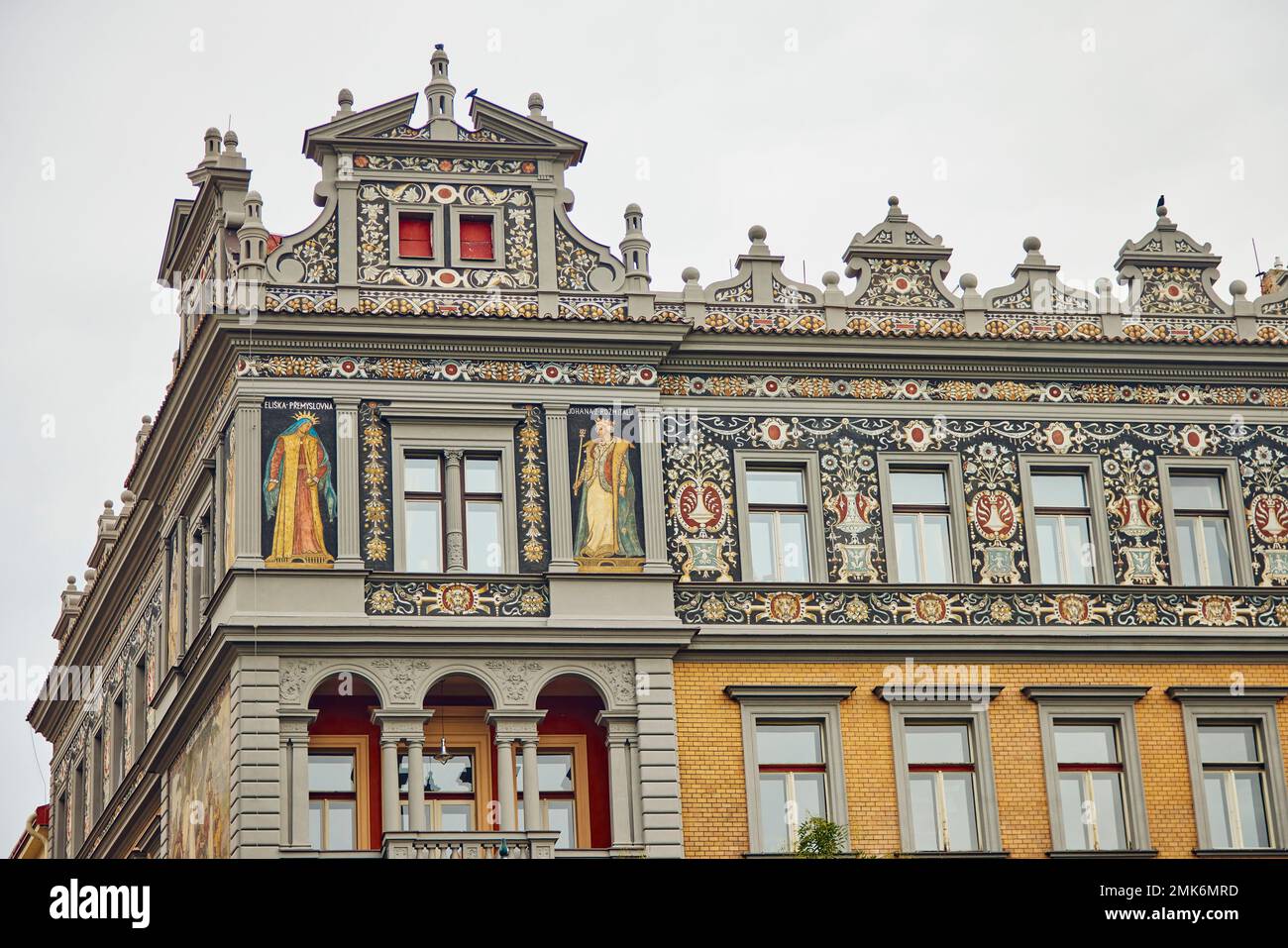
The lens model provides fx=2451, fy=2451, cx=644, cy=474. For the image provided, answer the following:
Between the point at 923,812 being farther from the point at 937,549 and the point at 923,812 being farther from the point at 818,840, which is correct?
the point at 937,549

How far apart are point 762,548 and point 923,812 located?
4899 millimetres

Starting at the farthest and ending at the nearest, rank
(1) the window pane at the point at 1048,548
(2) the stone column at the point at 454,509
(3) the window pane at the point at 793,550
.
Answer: (1) the window pane at the point at 1048,548 < (3) the window pane at the point at 793,550 < (2) the stone column at the point at 454,509

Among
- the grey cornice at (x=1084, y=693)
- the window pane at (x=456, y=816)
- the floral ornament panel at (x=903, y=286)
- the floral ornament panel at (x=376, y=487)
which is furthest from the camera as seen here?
the floral ornament panel at (x=903, y=286)

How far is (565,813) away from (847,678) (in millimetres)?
4940

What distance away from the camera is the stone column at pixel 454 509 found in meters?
37.8

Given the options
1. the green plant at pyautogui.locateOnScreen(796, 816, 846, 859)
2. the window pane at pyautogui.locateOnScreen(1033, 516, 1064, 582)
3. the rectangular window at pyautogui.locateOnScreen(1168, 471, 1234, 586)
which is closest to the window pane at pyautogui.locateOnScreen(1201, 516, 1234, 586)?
the rectangular window at pyautogui.locateOnScreen(1168, 471, 1234, 586)

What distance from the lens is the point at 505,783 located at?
1443 inches

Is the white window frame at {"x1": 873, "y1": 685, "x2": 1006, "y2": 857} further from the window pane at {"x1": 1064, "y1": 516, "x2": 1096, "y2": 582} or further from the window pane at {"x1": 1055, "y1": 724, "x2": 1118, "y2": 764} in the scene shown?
the window pane at {"x1": 1064, "y1": 516, "x2": 1096, "y2": 582}

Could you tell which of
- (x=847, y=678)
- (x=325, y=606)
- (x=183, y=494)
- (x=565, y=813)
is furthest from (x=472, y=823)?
(x=183, y=494)

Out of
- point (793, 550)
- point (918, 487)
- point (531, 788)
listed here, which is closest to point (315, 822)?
point (531, 788)

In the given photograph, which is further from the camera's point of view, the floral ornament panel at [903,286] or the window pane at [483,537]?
the floral ornament panel at [903,286]

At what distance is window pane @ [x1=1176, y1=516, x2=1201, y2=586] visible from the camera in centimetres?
4059

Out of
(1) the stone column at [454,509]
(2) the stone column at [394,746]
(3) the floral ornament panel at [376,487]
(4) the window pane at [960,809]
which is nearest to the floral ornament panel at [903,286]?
(1) the stone column at [454,509]

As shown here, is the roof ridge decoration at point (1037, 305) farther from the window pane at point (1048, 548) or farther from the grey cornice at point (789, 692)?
the grey cornice at point (789, 692)
